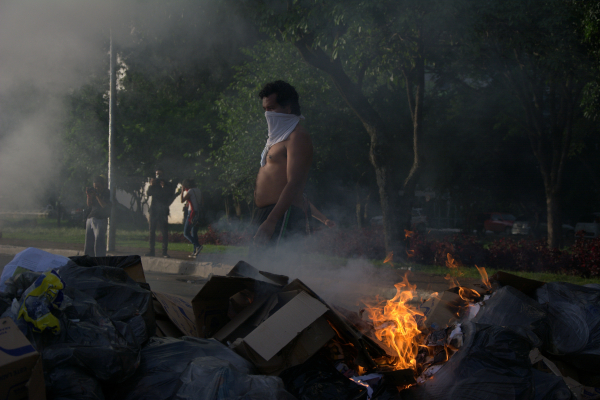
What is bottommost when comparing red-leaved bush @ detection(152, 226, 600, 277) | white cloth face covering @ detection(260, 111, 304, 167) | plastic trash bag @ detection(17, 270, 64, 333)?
red-leaved bush @ detection(152, 226, 600, 277)

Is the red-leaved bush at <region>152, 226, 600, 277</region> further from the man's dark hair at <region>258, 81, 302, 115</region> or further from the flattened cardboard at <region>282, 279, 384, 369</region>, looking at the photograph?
the flattened cardboard at <region>282, 279, 384, 369</region>

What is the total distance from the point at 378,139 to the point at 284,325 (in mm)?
6311

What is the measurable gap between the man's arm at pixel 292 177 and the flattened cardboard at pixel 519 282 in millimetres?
1360

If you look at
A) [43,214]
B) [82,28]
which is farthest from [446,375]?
[43,214]

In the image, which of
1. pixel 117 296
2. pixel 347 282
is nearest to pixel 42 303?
pixel 117 296

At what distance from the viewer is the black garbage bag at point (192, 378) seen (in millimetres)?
1761

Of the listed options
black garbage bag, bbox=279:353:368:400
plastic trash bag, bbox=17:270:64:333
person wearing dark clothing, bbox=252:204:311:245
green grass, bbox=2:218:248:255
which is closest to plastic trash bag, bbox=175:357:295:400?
black garbage bag, bbox=279:353:368:400

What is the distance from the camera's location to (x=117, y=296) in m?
2.35

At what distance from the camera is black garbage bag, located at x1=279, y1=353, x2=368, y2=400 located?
2010 mm

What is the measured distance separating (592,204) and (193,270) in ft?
84.5

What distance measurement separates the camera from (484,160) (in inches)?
876

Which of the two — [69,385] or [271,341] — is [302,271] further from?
[69,385]

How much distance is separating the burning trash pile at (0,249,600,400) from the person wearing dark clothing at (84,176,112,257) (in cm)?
471

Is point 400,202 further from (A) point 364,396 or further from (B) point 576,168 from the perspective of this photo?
(B) point 576,168
